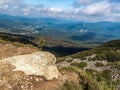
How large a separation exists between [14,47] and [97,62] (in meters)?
23.4

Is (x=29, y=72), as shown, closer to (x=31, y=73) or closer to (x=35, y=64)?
(x=31, y=73)

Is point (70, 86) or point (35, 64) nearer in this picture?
point (70, 86)

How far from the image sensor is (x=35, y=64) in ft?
82.1

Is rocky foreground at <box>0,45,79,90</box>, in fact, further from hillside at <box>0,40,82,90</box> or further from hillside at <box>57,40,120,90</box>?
hillside at <box>57,40,120,90</box>

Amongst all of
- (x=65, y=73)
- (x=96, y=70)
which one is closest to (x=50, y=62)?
(x=65, y=73)

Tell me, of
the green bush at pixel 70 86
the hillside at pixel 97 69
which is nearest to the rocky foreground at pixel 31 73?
the green bush at pixel 70 86

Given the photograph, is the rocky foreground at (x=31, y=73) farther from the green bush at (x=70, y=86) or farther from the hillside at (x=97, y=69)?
the hillside at (x=97, y=69)

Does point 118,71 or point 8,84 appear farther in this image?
point 118,71

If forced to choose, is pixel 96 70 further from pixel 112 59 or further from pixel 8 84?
pixel 8 84

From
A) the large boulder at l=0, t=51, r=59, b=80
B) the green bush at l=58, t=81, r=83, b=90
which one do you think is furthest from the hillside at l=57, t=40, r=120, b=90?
the large boulder at l=0, t=51, r=59, b=80

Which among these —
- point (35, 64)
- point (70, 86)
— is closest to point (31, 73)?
point (35, 64)

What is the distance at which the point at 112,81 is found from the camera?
119ft

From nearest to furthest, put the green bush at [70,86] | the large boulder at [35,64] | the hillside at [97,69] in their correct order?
the green bush at [70,86] → the large boulder at [35,64] → the hillside at [97,69]

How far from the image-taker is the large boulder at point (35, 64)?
2430cm
